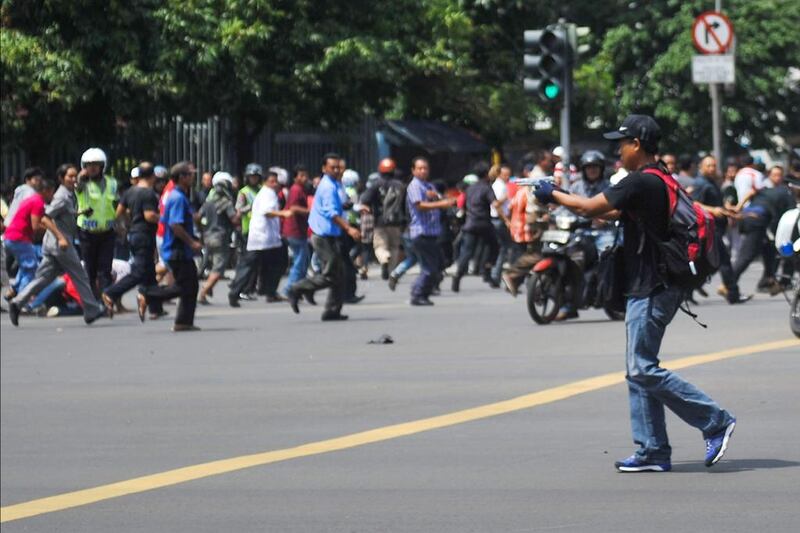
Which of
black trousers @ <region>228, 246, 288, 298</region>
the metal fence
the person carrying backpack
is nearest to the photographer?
black trousers @ <region>228, 246, 288, 298</region>

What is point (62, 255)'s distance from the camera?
61.1 feet

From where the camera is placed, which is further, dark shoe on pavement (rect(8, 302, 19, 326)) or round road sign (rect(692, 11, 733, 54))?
round road sign (rect(692, 11, 733, 54))

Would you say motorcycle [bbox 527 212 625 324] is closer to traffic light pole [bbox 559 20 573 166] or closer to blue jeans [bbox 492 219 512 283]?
traffic light pole [bbox 559 20 573 166]

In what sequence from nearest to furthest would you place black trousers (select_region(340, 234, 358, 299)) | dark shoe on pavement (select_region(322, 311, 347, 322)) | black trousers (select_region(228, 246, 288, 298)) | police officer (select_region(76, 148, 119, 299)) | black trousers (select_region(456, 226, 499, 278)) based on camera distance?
dark shoe on pavement (select_region(322, 311, 347, 322)) < police officer (select_region(76, 148, 119, 299)) < black trousers (select_region(340, 234, 358, 299)) < black trousers (select_region(228, 246, 288, 298)) < black trousers (select_region(456, 226, 499, 278))

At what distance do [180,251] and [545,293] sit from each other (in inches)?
131

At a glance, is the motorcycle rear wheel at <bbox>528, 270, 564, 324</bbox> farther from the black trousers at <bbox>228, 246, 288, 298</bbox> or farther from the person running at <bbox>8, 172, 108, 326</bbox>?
the black trousers at <bbox>228, 246, 288, 298</bbox>

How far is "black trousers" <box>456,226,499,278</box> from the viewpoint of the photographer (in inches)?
923

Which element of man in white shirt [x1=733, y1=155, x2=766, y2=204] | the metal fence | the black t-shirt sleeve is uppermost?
the metal fence

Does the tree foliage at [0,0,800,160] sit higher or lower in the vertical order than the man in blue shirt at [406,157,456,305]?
higher

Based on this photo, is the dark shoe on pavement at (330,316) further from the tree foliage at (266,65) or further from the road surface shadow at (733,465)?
the tree foliage at (266,65)

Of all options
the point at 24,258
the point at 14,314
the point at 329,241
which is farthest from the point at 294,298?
the point at 24,258

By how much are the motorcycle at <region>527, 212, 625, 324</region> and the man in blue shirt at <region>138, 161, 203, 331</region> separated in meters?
3.04

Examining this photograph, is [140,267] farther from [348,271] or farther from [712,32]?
[712,32]

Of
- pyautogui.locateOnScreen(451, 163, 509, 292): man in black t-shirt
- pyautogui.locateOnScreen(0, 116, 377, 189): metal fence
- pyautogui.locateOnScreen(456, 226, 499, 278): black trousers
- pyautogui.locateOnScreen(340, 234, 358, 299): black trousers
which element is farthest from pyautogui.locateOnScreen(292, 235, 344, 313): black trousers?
pyautogui.locateOnScreen(0, 116, 377, 189): metal fence
